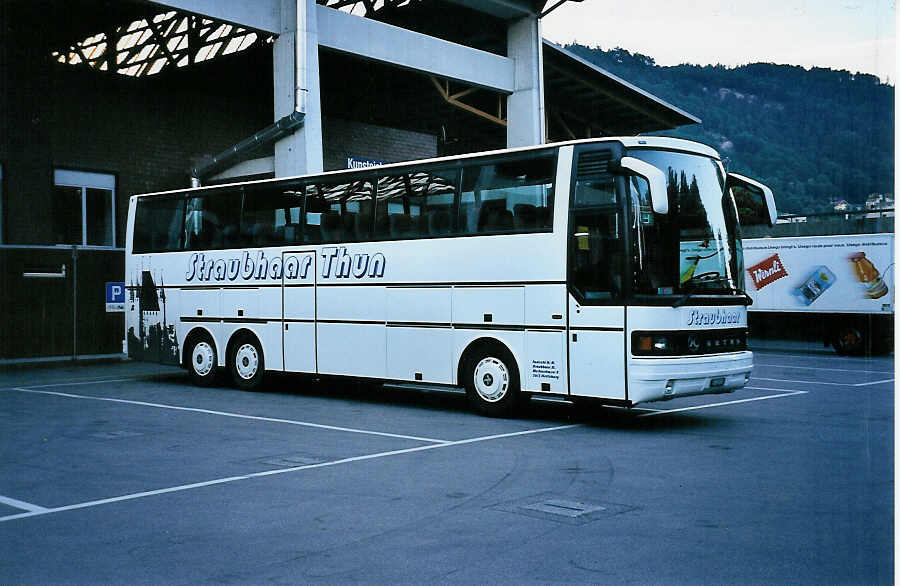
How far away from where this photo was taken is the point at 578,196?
1194cm

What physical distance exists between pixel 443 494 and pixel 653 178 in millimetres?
4670

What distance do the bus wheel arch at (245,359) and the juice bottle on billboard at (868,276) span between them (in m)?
17.1

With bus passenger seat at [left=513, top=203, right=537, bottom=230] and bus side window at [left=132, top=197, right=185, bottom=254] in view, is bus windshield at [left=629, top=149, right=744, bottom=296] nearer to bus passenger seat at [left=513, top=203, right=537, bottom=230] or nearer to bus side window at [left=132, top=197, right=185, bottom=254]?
bus passenger seat at [left=513, top=203, right=537, bottom=230]

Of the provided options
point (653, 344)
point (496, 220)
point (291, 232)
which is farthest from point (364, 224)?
point (653, 344)

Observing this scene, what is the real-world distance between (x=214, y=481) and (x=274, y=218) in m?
8.44

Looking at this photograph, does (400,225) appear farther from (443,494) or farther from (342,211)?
(443,494)

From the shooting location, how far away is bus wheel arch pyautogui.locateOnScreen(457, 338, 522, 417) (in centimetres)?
1274

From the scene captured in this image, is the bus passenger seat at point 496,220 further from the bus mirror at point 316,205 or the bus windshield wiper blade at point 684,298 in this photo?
the bus mirror at point 316,205

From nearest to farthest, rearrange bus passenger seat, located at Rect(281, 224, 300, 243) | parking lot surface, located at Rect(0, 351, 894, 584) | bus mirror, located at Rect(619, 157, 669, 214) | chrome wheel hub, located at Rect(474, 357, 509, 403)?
parking lot surface, located at Rect(0, 351, 894, 584) → bus mirror, located at Rect(619, 157, 669, 214) → chrome wheel hub, located at Rect(474, 357, 509, 403) → bus passenger seat, located at Rect(281, 224, 300, 243)

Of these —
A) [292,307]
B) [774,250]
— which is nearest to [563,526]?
[292,307]

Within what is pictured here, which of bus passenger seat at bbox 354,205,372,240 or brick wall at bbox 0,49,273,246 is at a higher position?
brick wall at bbox 0,49,273,246

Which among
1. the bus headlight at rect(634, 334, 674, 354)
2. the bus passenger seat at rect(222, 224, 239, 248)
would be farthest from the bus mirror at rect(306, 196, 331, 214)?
the bus headlight at rect(634, 334, 674, 354)

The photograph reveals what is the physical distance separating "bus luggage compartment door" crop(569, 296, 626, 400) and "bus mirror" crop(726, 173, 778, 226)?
2.48 metres

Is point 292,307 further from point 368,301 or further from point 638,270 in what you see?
point 638,270
